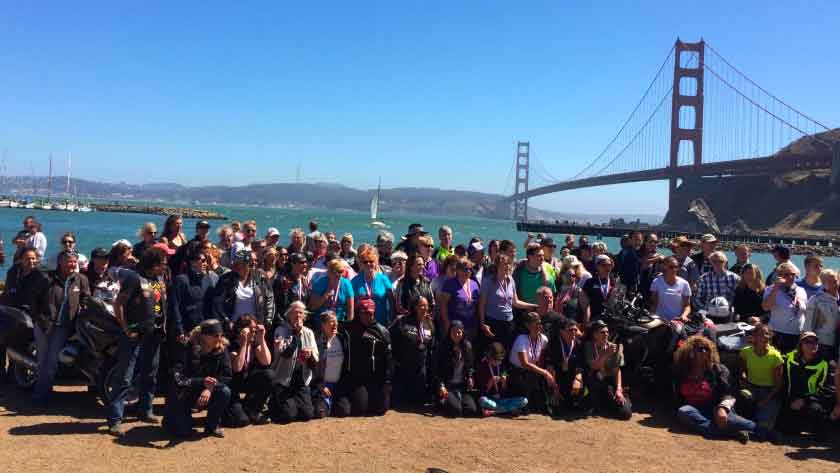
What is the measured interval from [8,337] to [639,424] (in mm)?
5826

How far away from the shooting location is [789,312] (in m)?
6.12

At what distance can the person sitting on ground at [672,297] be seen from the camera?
6555 mm

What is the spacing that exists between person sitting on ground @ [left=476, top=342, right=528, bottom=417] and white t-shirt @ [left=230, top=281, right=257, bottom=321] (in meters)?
2.22

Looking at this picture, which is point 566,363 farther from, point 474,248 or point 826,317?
point 826,317

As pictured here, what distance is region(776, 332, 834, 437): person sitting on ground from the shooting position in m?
5.72

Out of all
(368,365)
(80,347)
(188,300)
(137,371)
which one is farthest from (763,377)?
(80,347)

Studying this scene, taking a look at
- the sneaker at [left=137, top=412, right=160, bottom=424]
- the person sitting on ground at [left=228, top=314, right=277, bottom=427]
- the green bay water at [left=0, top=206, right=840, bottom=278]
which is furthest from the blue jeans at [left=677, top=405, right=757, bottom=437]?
the green bay water at [left=0, top=206, right=840, bottom=278]

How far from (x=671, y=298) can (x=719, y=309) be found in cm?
50

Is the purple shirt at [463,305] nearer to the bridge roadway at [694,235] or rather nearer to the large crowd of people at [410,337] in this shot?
the large crowd of people at [410,337]

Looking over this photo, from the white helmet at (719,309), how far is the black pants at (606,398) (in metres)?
1.31

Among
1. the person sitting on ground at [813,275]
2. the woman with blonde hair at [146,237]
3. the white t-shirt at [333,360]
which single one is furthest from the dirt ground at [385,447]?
the woman with blonde hair at [146,237]

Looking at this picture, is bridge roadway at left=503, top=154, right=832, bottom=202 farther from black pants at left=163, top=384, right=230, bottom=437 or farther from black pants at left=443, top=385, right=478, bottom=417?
black pants at left=163, top=384, right=230, bottom=437

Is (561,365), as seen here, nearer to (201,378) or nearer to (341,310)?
(341,310)

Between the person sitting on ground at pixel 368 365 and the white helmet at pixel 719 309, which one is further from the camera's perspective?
the white helmet at pixel 719 309
